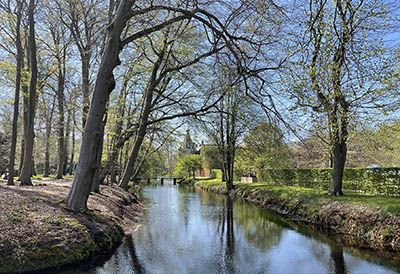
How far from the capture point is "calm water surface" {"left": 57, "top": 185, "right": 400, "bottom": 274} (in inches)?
300

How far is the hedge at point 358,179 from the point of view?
14852 mm

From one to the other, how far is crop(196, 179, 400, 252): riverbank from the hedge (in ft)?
4.53

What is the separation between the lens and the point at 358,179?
56.7 ft

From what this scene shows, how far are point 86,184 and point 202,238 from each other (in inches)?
153

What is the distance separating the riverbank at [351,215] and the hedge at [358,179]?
1380 millimetres

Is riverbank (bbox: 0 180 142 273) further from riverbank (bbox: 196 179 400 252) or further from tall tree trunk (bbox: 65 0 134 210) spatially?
riverbank (bbox: 196 179 400 252)

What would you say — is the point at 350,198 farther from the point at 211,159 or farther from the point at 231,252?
the point at 211,159

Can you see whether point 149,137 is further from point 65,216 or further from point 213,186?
point 65,216

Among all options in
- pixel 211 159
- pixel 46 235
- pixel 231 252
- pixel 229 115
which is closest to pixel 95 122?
pixel 46 235

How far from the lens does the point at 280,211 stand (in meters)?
17.9

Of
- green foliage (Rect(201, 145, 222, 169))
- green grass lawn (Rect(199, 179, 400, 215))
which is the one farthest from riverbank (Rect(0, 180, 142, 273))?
green foliage (Rect(201, 145, 222, 169))

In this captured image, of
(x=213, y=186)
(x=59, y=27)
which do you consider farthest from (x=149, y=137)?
(x=213, y=186)

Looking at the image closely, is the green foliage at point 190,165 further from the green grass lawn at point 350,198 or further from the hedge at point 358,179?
the hedge at point 358,179

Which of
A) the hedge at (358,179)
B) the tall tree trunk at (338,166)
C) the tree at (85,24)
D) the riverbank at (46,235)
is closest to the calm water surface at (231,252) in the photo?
the riverbank at (46,235)
